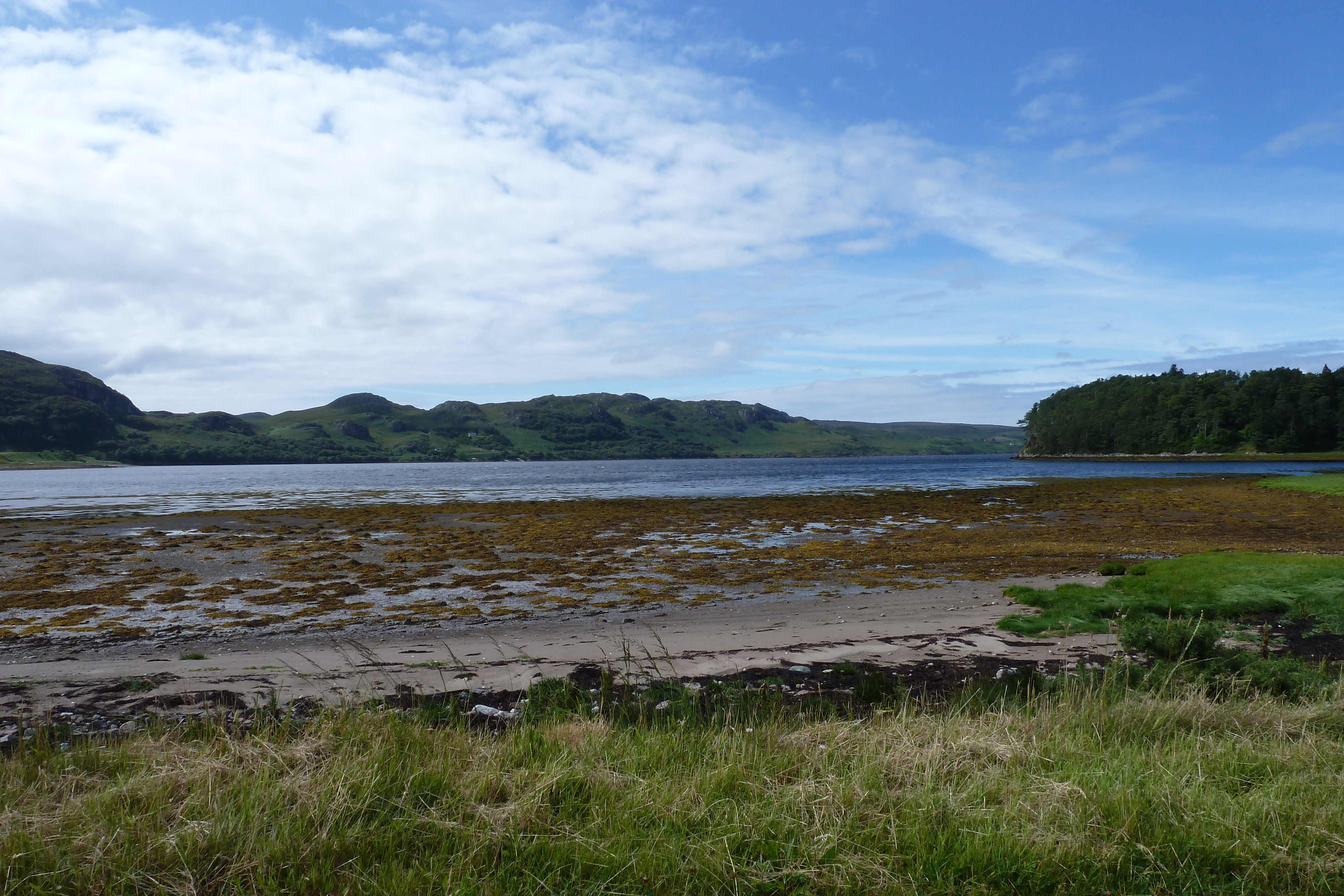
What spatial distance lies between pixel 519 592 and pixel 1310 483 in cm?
7481

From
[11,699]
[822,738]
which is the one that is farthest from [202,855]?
[11,699]

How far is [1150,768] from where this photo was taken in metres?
5.61

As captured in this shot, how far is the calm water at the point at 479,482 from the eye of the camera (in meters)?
64.6

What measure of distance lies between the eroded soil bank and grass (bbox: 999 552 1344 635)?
1080mm

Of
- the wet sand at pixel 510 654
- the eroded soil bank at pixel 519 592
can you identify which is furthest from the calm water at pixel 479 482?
the wet sand at pixel 510 654

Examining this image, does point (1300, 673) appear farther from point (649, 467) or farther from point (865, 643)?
point (649, 467)

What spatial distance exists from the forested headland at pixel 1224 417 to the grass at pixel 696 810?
195m

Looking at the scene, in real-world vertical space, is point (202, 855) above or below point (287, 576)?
above

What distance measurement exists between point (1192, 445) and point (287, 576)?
199m

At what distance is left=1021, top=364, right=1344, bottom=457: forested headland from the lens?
493ft

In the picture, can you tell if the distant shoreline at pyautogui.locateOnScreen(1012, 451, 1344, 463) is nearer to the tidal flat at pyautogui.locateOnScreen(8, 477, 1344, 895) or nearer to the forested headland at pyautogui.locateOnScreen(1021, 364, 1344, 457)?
the forested headland at pyautogui.locateOnScreen(1021, 364, 1344, 457)

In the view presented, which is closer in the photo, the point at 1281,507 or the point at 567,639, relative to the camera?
the point at 567,639

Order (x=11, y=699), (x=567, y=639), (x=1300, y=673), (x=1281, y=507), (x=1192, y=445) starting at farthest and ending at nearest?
(x=1192, y=445) → (x=1281, y=507) → (x=567, y=639) → (x=11, y=699) → (x=1300, y=673)

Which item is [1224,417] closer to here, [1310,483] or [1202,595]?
[1310,483]
